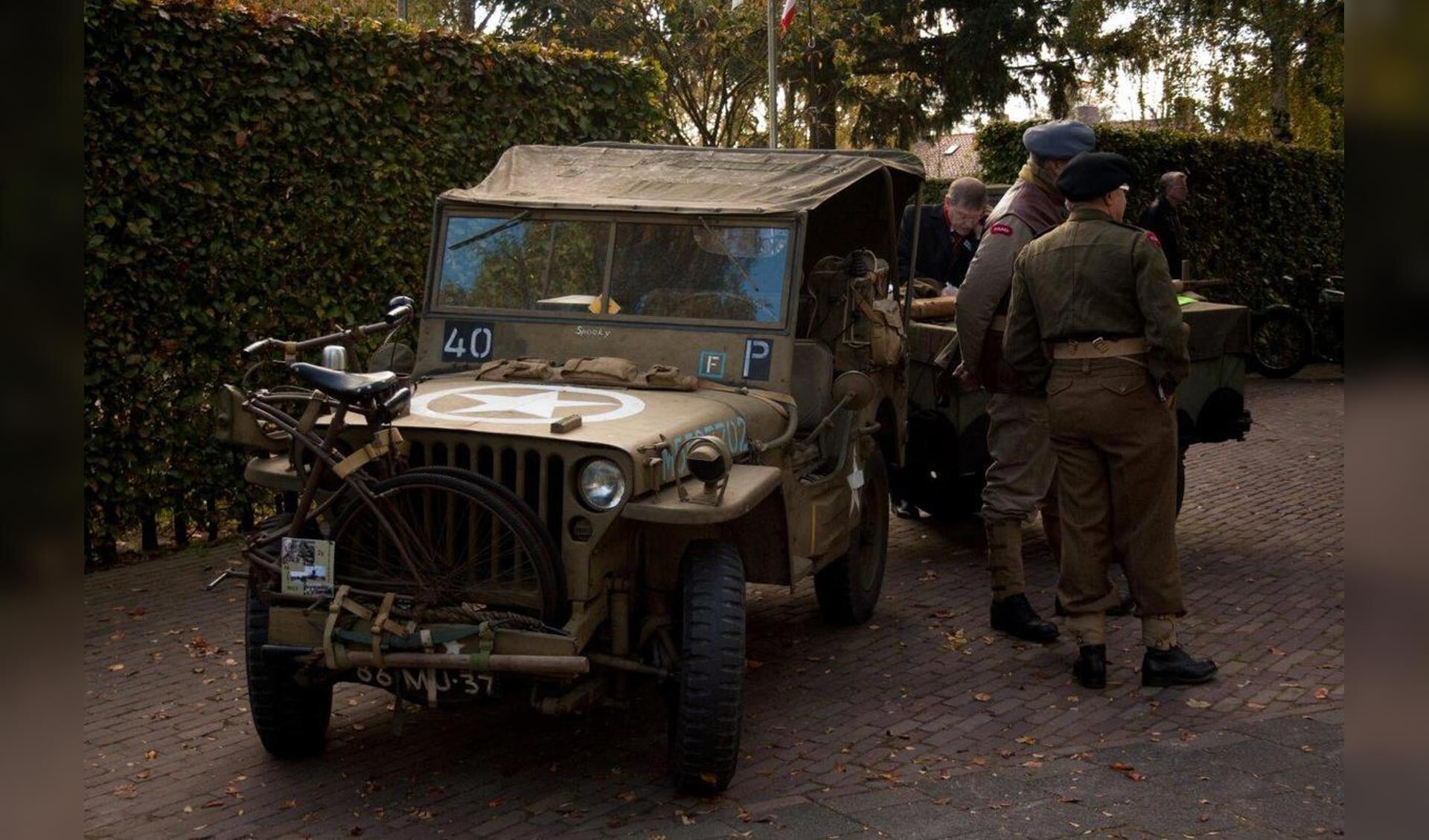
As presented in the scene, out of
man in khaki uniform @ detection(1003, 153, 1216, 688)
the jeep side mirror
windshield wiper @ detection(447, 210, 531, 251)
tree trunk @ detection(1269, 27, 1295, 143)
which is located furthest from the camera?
tree trunk @ detection(1269, 27, 1295, 143)

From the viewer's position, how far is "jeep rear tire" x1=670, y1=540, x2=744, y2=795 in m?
4.64

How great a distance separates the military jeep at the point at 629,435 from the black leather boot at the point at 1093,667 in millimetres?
1151

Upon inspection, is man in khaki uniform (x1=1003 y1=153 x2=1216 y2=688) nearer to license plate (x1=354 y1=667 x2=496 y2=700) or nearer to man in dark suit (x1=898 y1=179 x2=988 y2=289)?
man in dark suit (x1=898 y1=179 x2=988 y2=289)

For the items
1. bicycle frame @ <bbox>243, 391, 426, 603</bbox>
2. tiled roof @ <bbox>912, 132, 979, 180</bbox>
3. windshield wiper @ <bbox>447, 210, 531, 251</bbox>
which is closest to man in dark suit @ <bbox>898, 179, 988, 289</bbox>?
windshield wiper @ <bbox>447, 210, 531, 251</bbox>

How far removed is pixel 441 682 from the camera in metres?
4.58

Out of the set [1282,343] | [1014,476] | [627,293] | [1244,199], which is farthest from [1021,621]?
[1244,199]

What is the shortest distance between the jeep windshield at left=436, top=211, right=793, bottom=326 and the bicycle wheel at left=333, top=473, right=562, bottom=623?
1582 millimetres

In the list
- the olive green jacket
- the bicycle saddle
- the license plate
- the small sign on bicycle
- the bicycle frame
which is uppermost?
the olive green jacket

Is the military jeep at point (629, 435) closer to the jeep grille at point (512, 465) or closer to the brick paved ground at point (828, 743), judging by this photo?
the jeep grille at point (512, 465)

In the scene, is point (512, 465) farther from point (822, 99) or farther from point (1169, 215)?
point (822, 99)

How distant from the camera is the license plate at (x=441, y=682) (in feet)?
14.9

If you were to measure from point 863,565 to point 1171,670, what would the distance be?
5.41 feet

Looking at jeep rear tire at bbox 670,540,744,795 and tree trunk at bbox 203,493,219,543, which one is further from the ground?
jeep rear tire at bbox 670,540,744,795
